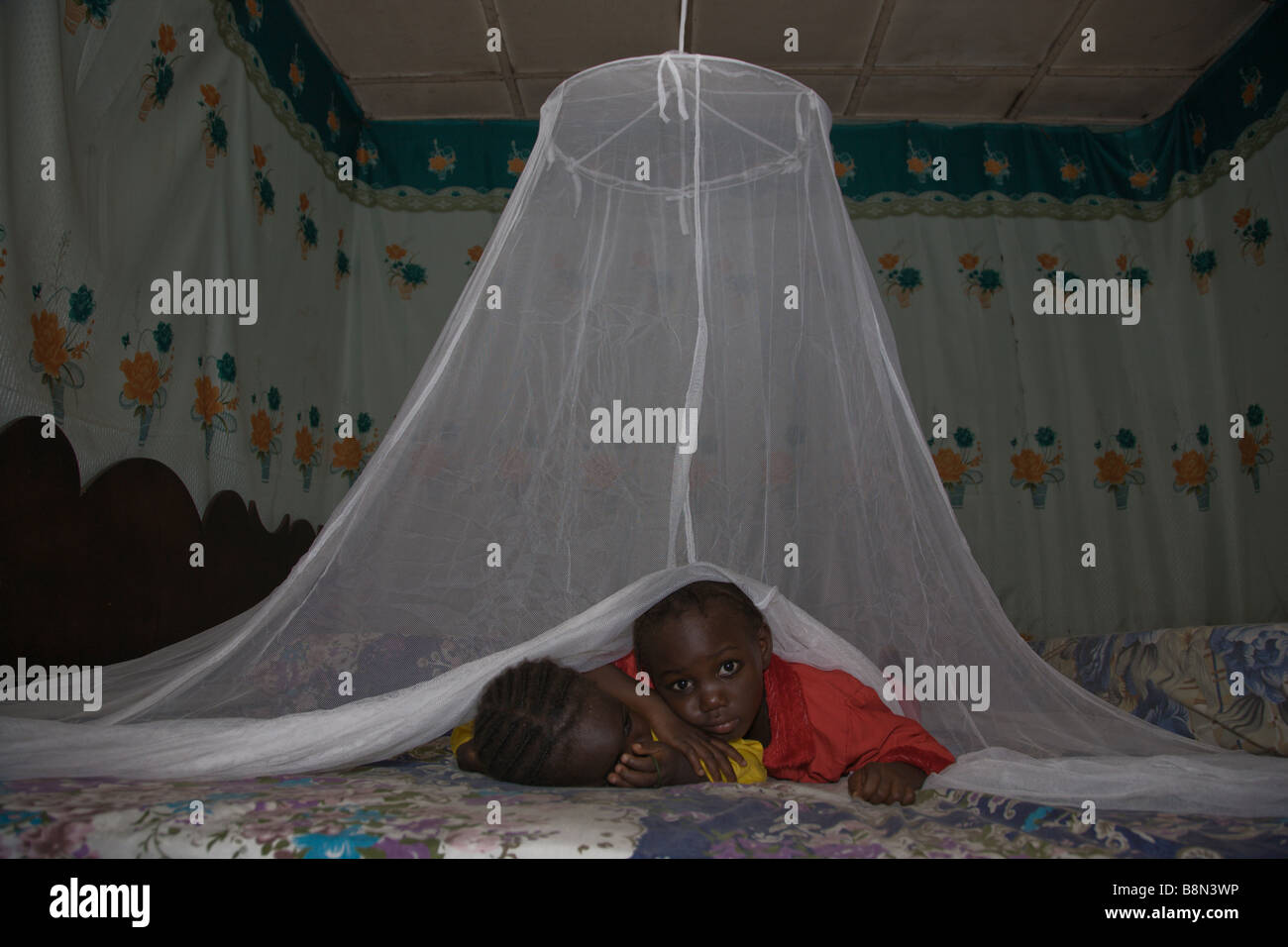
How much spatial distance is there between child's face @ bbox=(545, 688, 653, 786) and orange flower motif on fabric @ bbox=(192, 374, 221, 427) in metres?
1.68

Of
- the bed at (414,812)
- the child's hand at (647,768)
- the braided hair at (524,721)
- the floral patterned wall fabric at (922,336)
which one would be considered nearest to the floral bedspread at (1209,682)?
the bed at (414,812)

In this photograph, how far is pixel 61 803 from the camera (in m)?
1.05

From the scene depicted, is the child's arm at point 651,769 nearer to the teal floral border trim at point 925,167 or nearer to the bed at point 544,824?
the bed at point 544,824

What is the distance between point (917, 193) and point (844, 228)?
2.11 meters

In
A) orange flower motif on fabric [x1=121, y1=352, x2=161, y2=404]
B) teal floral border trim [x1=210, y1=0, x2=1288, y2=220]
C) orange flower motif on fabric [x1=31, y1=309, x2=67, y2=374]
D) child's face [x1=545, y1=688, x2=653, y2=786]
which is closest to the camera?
child's face [x1=545, y1=688, x2=653, y2=786]

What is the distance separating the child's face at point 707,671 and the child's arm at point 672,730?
3cm

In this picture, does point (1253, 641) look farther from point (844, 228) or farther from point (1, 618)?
point (1, 618)

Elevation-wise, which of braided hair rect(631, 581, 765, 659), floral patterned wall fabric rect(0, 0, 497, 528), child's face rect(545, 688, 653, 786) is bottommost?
child's face rect(545, 688, 653, 786)

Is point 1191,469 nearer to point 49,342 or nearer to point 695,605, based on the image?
point 695,605

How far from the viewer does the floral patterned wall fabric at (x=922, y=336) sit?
7.53ft

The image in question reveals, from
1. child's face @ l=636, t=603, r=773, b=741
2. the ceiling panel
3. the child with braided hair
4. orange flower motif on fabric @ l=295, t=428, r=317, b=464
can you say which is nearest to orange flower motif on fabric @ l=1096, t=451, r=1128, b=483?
the ceiling panel

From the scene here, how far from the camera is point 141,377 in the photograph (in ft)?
7.07

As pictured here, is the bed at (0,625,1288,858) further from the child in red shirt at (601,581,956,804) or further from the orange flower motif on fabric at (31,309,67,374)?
the orange flower motif on fabric at (31,309,67,374)

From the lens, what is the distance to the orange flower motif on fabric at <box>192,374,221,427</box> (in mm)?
2432
